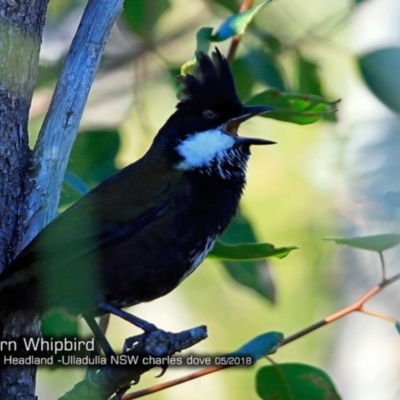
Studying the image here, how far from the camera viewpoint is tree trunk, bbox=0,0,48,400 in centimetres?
282

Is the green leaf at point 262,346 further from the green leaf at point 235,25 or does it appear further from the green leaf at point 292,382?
the green leaf at point 235,25

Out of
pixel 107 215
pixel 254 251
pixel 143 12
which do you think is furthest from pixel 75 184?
pixel 143 12

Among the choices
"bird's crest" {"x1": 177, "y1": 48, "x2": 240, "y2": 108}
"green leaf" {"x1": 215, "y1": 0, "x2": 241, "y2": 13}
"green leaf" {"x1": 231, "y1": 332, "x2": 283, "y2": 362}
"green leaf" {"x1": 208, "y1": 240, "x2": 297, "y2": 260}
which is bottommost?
"green leaf" {"x1": 231, "y1": 332, "x2": 283, "y2": 362}

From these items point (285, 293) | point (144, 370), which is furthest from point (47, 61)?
point (285, 293)

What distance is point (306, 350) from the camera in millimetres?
7094

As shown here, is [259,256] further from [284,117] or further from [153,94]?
[153,94]

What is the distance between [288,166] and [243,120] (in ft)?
8.96

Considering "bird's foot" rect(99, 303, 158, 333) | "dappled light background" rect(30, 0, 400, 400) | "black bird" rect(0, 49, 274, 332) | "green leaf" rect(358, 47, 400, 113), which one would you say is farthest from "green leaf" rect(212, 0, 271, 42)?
"bird's foot" rect(99, 303, 158, 333)

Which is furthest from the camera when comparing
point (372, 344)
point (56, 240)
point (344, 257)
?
point (344, 257)

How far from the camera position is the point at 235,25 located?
307 centimetres

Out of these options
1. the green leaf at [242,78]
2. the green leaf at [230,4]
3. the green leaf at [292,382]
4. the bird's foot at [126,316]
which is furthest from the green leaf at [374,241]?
the green leaf at [230,4]

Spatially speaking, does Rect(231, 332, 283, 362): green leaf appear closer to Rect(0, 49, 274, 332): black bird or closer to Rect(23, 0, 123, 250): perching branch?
Rect(0, 49, 274, 332): black bird

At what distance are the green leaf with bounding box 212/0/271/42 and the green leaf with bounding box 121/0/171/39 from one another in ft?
2.09

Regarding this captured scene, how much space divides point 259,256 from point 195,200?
398 mm
